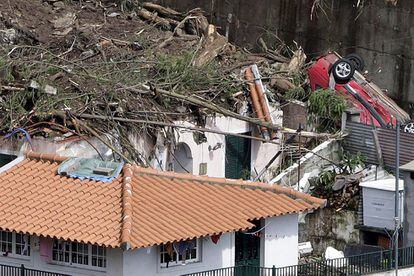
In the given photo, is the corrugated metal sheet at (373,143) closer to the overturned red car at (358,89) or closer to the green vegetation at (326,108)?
the overturned red car at (358,89)

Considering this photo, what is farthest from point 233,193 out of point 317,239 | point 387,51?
point 387,51

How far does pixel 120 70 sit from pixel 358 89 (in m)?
5.66

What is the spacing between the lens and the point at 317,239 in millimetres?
41875

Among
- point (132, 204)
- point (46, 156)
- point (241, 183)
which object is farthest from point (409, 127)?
point (46, 156)

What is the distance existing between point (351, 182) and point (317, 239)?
1525 millimetres

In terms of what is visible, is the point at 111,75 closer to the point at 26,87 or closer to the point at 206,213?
the point at 26,87

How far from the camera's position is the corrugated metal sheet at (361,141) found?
143ft

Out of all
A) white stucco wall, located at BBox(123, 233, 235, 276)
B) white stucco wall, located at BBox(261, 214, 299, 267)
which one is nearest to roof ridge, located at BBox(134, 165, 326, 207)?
white stucco wall, located at BBox(261, 214, 299, 267)

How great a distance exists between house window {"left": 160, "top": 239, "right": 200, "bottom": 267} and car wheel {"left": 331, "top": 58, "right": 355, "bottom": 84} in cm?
838

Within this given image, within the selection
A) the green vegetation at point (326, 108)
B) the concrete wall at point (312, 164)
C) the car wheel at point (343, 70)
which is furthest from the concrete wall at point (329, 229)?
the car wheel at point (343, 70)

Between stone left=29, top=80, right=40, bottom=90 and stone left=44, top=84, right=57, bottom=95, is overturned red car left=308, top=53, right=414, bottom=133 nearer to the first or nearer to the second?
stone left=44, top=84, right=57, bottom=95

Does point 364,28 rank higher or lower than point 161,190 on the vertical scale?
higher

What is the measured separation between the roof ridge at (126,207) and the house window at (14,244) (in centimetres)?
212

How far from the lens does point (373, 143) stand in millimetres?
43500
